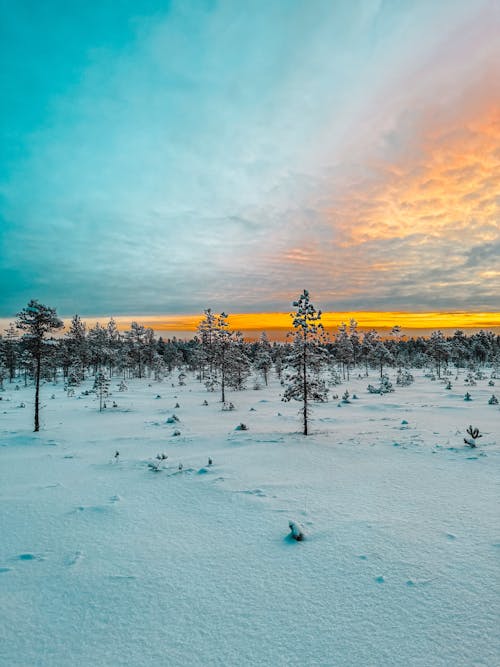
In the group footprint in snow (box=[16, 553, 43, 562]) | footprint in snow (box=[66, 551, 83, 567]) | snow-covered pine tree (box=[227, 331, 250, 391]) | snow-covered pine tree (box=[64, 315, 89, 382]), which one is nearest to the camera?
footprint in snow (box=[66, 551, 83, 567])

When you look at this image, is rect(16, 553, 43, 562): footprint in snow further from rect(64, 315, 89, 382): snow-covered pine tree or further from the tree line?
rect(64, 315, 89, 382): snow-covered pine tree

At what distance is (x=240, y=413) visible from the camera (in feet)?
85.9

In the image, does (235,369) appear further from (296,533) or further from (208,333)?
(296,533)

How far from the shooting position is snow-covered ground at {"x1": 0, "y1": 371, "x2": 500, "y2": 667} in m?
4.07

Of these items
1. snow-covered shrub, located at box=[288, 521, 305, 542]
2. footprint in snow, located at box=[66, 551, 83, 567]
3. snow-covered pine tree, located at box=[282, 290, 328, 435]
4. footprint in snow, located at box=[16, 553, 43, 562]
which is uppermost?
snow-covered pine tree, located at box=[282, 290, 328, 435]

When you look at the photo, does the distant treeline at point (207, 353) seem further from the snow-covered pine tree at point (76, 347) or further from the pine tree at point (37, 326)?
the pine tree at point (37, 326)

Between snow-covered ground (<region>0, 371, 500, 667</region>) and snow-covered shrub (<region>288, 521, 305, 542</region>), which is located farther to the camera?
snow-covered shrub (<region>288, 521, 305, 542</region>)

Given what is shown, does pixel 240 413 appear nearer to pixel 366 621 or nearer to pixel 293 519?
pixel 293 519

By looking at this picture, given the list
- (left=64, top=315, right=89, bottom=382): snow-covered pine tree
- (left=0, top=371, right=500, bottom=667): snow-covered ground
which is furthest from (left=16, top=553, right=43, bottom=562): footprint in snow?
(left=64, top=315, right=89, bottom=382): snow-covered pine tree

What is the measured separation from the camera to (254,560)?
5902mm

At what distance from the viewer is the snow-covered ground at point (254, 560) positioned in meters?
4.07

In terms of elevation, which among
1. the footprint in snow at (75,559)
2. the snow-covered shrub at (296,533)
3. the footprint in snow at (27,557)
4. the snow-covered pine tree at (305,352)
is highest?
the snow-covered pine tree at (305,352)

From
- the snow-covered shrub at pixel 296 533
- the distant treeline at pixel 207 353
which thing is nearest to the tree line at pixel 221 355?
the distant treeline at pixel 207 353

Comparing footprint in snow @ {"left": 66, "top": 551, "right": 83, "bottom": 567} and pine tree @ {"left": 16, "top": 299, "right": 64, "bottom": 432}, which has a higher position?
pine tree @ {"left": 16, "top": 299, "right": 64, "bottom": 432}
